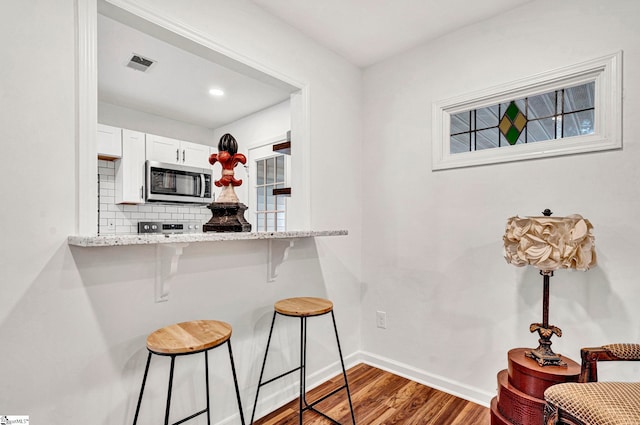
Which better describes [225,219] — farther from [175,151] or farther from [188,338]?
[175,151]

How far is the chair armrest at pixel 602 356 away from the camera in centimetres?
126

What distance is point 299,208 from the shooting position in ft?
7.36

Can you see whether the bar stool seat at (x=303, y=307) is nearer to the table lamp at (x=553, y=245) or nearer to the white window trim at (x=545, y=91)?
the table lamp at (x=553, y=245)

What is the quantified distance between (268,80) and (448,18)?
4.04 ft

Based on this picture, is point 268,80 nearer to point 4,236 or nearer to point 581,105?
point 4,236

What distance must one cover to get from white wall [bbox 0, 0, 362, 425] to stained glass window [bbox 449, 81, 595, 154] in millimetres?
1465

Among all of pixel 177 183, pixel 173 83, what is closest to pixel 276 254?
pixel 173 83

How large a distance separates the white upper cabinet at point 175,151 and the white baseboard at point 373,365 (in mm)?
2827

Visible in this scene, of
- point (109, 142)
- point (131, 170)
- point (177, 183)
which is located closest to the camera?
point (109, 142)

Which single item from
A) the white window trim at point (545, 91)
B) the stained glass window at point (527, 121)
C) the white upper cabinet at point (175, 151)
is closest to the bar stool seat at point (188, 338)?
the white window trim at point (545, 91)

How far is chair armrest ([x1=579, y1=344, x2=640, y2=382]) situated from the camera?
1.26 metres

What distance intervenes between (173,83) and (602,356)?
3.49 meters

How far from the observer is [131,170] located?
3.42 meters

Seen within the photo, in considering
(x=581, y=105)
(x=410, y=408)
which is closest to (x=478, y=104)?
(x=581, y=105)
